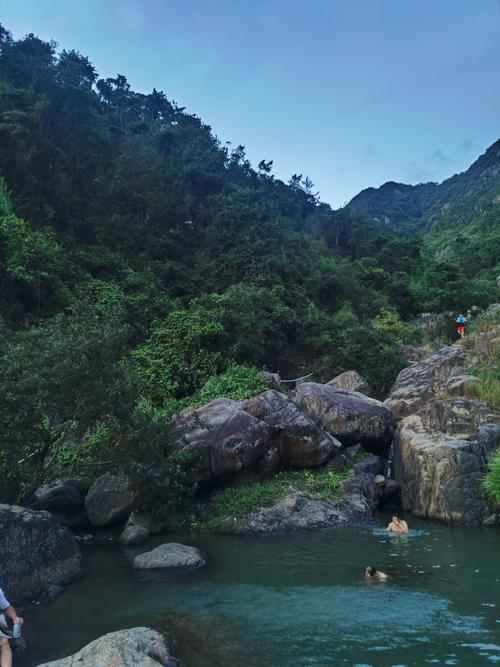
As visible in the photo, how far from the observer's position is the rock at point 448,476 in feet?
53.1

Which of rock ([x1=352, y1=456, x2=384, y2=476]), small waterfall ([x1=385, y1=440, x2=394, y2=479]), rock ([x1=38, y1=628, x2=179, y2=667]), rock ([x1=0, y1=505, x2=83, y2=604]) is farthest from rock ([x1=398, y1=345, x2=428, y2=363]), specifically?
rock ([x1=38, y1=628, x2=179, y2=667])

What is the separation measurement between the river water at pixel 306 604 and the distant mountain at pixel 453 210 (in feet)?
147

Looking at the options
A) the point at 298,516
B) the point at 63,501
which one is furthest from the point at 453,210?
the point at 63,501

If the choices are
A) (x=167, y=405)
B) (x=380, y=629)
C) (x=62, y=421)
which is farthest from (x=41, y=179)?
(x=380, y=629)

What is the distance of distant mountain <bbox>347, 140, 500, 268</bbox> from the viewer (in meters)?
58.2

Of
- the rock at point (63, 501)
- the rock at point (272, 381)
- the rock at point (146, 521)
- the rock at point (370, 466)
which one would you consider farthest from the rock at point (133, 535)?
the rock at point (272, 381)

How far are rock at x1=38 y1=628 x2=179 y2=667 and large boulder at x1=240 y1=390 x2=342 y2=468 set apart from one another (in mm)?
11227

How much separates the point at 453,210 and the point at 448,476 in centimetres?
7992

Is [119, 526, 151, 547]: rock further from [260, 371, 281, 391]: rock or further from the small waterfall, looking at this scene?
the small waterfall

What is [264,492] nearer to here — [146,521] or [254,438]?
[254,438]

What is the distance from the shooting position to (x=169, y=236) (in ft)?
139

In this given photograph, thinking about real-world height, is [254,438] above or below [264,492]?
above

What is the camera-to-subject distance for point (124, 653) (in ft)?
25.0

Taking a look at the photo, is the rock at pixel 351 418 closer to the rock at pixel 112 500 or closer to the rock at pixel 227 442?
the rock at pixel 227 442
